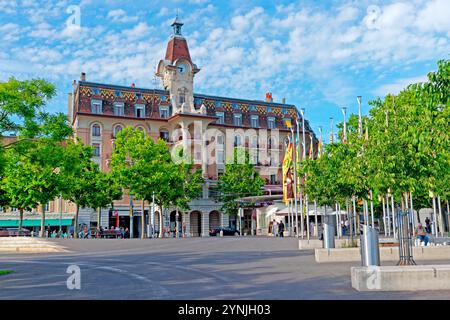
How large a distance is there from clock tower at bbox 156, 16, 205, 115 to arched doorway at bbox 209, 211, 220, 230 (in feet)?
43.8

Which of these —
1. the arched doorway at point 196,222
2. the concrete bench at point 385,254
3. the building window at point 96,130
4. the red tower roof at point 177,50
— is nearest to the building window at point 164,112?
the red tower roof at point 177,50

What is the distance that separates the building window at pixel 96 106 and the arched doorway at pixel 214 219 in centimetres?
1912

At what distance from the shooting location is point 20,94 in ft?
55.5

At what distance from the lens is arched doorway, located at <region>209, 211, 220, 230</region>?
6706cm

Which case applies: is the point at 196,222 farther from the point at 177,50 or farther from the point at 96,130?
the point at 177,50

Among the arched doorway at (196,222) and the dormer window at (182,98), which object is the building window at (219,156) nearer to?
the arched doorway at (196,222)

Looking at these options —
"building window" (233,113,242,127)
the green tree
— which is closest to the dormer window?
"building window" (233,113,242,127)

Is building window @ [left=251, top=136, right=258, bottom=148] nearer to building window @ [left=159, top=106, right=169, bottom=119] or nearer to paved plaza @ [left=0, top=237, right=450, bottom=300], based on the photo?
building window @ [left=159, top=106, right=169, bottom=119]

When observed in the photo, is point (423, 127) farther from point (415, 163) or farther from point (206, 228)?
point (206, 228)

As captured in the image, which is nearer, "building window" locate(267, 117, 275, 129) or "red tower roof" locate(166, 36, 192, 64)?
"red tower roof" locate(166, 36, 192, 64)

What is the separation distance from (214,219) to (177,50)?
23.6 meters

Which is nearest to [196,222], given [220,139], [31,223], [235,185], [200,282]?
[235,185]
